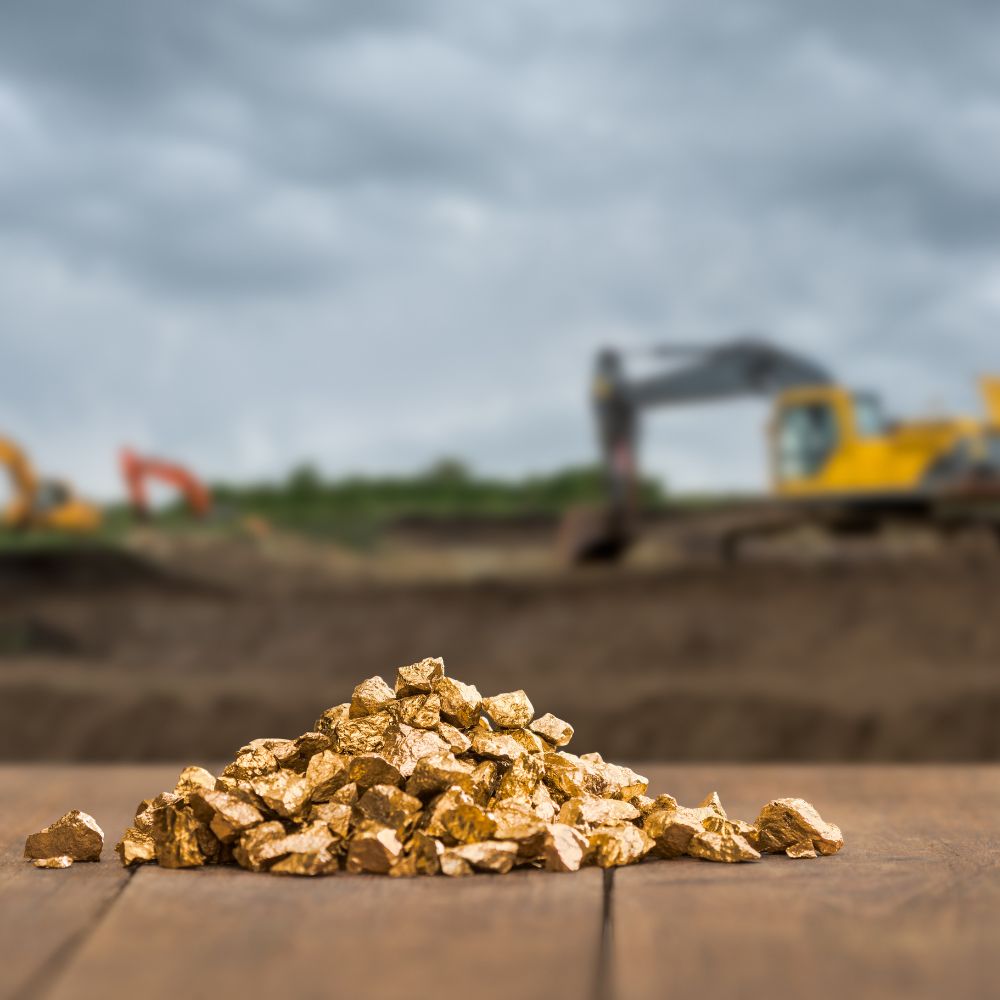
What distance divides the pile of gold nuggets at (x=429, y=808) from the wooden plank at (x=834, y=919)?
0.07 m

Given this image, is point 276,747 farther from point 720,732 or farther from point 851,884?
point 720,732

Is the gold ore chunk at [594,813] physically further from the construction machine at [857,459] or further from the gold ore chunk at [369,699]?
the construction machine at [857,459]

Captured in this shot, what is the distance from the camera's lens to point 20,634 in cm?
1178

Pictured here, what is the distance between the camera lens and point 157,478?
1964 centimetres

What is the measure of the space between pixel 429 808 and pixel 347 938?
0.44 metres

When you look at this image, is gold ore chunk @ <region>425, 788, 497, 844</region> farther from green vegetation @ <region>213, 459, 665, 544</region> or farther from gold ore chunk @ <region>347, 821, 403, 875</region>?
green vegetation @ <region>213, 459, 665, 544</region>

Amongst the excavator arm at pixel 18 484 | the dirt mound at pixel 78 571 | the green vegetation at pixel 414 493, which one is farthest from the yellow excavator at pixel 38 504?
the green vegetation at pixel 414 493

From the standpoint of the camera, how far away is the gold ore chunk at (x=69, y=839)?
199 cm

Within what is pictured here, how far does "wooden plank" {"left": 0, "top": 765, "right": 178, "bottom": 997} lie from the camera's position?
4.81ft

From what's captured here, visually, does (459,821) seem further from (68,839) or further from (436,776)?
(68,839)

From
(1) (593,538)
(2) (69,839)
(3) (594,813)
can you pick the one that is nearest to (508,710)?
(3) (594,813)

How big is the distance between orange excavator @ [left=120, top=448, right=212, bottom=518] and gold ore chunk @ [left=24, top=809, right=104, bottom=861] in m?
17.7

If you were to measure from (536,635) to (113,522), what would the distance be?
1703 centimetres

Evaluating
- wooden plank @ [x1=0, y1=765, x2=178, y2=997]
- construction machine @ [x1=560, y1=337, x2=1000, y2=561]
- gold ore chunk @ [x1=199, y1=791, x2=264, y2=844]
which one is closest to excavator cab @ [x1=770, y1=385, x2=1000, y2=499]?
construction machine @ [x1=560, y1=337, x2=1000, y2=561]
